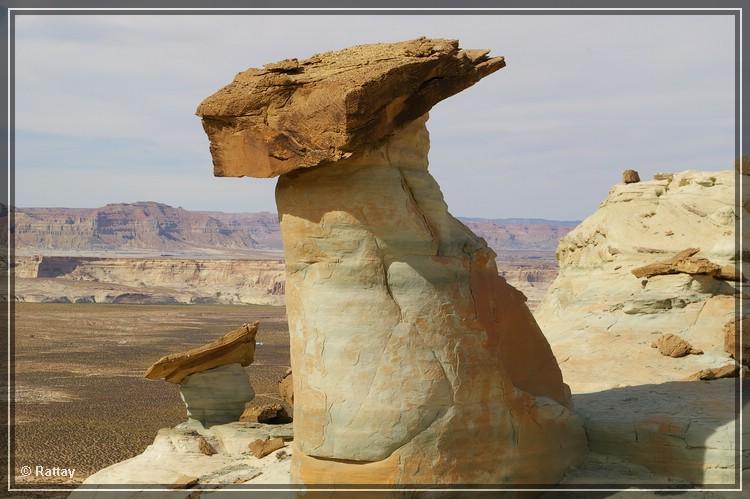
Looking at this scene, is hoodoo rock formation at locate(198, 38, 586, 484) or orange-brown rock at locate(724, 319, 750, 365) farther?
orange-brown rock at locate(724, 319, 750, 365)

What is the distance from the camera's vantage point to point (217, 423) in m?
11.6

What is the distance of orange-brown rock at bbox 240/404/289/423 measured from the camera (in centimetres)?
1184

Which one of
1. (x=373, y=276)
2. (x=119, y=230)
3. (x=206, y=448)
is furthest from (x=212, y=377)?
(x=119, y=230)

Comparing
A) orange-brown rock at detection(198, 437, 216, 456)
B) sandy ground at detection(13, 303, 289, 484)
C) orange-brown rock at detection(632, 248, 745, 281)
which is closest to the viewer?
orange-brown rock at detection(198, 437, 216, 456)

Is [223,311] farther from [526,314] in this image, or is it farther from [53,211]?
[53,211]

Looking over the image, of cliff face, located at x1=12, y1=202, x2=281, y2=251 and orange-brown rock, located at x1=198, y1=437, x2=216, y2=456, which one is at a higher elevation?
cliff face, located at x1=12, y1=202, x2=281, y2=251

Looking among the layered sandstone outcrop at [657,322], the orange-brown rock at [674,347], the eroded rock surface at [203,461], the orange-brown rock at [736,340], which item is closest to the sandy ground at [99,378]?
the eroded rock surface at [203,461]

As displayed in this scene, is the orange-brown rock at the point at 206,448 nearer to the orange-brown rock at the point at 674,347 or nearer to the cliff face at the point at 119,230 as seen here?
Answer: the orange-brown rock at the point at 674,347

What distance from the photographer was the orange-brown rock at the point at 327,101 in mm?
7652

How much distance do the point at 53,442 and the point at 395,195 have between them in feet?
52.8

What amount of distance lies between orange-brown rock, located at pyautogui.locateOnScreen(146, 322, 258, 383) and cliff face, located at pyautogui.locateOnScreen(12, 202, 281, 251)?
148191 millimetres

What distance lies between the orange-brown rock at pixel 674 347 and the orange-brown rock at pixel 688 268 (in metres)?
1.35

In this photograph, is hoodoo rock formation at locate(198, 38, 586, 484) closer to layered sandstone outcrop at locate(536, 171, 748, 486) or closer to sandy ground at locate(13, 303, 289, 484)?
layered sandstone outcrop at locate(536, 171, 748, 486)

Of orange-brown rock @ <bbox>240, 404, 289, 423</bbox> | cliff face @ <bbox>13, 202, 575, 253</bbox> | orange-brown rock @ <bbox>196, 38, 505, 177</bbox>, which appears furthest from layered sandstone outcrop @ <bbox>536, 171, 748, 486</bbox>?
cliff face @ <bbox>13, 202, 575, 253</bbox>
